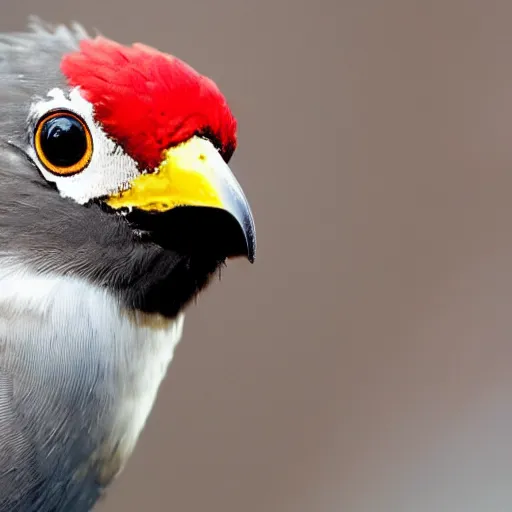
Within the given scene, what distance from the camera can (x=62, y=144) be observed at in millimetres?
854

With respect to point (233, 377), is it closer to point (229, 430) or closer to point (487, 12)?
point (229, 430)

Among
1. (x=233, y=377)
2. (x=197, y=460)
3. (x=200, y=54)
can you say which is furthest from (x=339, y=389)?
(x=200, y=54)

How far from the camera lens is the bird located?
2.80 ft

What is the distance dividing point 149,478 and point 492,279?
1147 mm

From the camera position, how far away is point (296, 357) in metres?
2.23

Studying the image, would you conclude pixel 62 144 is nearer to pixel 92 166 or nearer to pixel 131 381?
pixel 92 166

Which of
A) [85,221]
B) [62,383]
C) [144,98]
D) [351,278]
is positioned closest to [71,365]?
[62,383]

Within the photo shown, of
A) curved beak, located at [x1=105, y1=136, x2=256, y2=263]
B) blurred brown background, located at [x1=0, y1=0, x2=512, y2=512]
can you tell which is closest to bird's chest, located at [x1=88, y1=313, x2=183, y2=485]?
curved beak, located at [x1=105, y1=136, x2=256, y2=263]

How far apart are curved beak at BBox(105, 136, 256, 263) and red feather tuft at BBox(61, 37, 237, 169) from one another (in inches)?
0.6

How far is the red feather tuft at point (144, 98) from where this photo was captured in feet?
2.82

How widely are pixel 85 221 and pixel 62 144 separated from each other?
88 millimetres

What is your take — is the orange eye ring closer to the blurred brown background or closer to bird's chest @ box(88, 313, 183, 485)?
bird's chest @ box(88, 313, 183, 485)

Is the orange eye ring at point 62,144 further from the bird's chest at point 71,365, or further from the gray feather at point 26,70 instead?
the bird's chest at point 71,365

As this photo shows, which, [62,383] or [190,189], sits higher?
[190,189]
